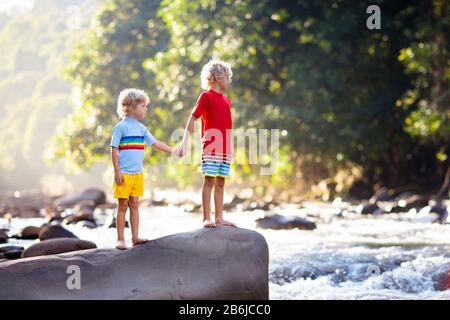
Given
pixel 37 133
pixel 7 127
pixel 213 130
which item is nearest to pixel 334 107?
pixel 213 130

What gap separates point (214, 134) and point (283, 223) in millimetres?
6798

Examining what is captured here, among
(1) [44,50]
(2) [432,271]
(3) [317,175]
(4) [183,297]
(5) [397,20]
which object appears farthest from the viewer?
(1) [44,50]

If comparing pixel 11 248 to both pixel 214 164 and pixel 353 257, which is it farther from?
pixel 353 257

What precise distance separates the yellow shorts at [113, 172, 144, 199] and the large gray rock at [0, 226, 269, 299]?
504mm

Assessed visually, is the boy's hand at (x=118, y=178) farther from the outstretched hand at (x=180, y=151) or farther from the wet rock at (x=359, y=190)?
the wet rock at (x=359, y=190)

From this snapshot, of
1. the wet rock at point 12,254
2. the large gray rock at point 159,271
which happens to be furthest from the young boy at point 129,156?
the wet rock at point 12,254

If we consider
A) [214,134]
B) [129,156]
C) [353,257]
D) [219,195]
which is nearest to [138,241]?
[129,156]

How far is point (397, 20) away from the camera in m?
20.7

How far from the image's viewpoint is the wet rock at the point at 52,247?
29.3ft

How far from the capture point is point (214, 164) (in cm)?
727

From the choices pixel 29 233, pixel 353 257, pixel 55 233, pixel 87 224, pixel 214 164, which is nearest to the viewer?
pixel 214 164

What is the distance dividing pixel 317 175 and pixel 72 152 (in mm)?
9468

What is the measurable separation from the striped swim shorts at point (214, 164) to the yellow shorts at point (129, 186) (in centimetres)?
63
